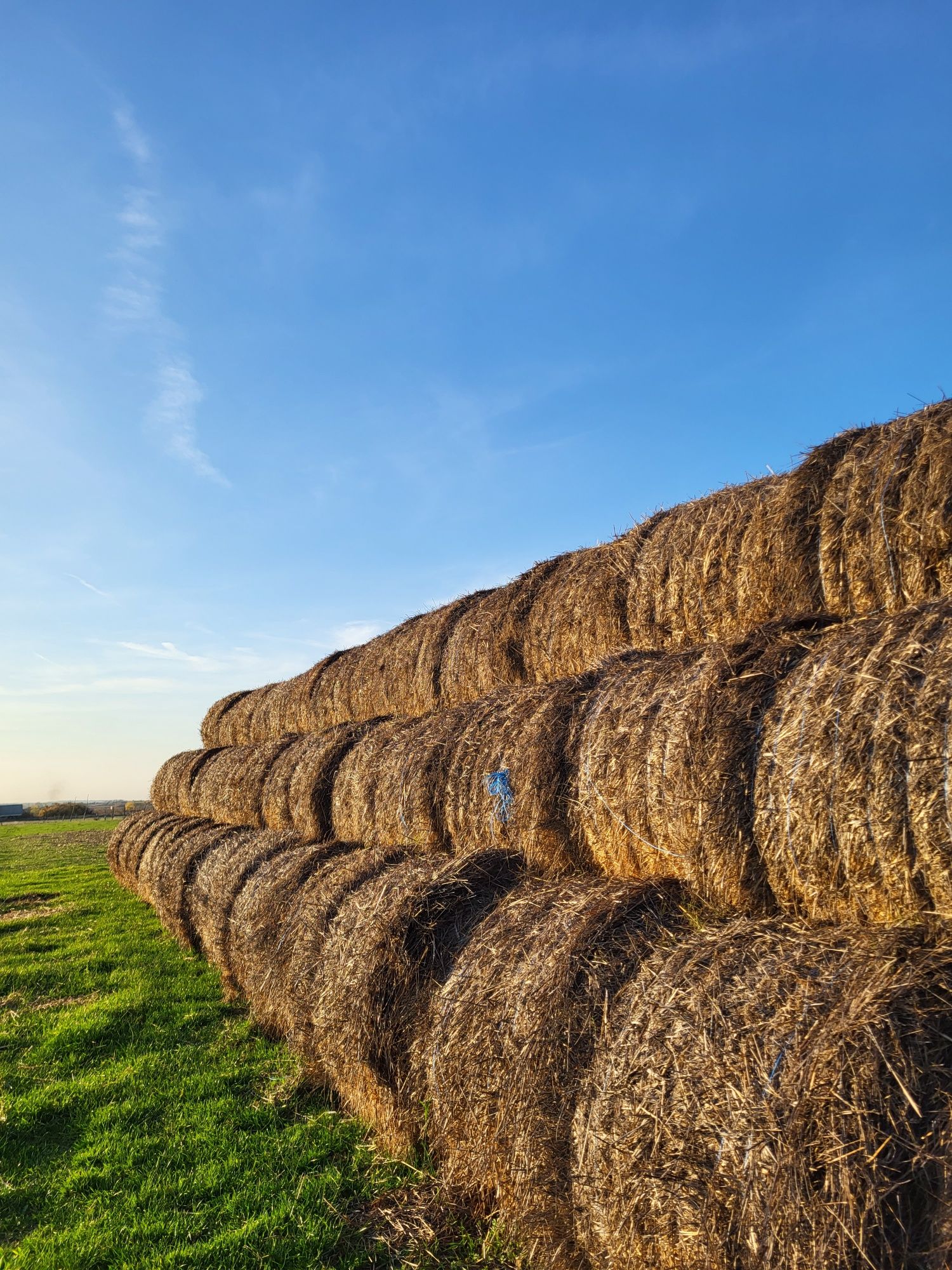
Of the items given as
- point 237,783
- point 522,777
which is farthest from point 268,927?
point 237,783

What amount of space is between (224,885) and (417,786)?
3822 millimetres

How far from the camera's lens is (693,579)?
5398 millimetres

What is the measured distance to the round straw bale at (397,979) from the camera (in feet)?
15.4

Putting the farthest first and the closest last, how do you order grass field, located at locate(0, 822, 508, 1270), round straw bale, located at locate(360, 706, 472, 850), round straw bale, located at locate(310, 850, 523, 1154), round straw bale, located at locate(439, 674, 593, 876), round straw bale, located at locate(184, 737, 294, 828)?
round straw bale, located at locate(184, 737, 294, 828) < round straw bale, located at locate(360, 706, 472, 850) < round straw bale, located at locate(439, 674, 593, 876) < round straw bale, located at locate(310, 850, 523, 1154) < grass field, located at locate(0, 822, 508, 1270)

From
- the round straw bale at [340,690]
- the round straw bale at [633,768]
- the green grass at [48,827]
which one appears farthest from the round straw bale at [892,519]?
the green grass at [48,827]

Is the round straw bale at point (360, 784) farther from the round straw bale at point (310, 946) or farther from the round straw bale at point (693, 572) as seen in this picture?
the round straw bale at point (693, 572)

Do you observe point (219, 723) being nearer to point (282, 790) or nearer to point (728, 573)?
point (282, 790)

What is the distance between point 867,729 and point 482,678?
16.8 feet

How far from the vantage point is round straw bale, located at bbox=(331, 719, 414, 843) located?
309 inches

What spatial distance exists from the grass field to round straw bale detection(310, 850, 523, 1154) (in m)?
0.33

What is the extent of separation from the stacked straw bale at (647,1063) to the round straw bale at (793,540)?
1804 mm

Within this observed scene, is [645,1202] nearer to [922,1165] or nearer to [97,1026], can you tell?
[922,1165]

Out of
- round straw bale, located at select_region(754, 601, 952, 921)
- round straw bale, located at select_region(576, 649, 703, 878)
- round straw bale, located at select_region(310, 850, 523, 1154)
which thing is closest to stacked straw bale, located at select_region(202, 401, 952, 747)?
round straw bale, located at select_region(576, 649, 703, 878)

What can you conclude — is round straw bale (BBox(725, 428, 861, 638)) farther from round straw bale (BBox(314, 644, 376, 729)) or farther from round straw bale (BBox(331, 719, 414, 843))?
round straw bale (BBox(314, 644, 376, 729))
